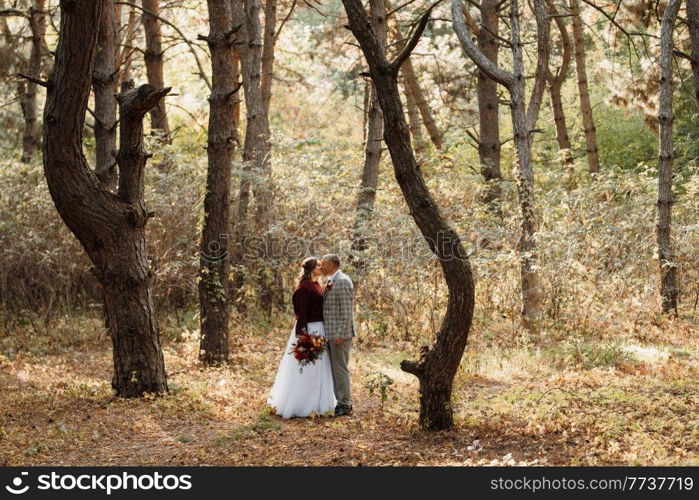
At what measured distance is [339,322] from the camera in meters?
10.2

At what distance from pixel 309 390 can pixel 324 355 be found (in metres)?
0.45

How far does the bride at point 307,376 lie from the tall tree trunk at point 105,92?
4.02 metres

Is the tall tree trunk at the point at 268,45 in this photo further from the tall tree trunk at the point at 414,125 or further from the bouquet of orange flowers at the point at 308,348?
the bouquet of orange flowers at the point at 308,348

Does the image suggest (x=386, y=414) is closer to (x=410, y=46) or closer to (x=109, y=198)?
(x=109, y=198)

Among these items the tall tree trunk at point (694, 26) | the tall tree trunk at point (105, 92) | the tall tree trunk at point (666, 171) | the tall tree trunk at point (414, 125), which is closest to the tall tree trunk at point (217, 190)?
the tall tree trunk at point (105, 92)

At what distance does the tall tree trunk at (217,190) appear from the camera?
40.0 feet

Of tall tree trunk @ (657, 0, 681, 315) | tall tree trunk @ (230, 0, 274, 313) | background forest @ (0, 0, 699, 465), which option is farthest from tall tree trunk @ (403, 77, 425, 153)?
tall tree trunk @ (657, 0, 681, 315)

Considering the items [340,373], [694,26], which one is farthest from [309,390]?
[694,26]

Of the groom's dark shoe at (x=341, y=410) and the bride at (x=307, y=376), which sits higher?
the bride at (x=307, y=376)

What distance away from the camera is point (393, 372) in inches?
485

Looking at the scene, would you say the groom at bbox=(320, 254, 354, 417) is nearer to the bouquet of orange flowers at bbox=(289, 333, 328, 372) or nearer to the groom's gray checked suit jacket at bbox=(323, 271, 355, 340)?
the groom's gray checked suit jacket at bbox=(323, 271, 355, 340)

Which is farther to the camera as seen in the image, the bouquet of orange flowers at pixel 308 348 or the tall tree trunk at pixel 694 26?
the tall tree trunk at pixel 694 26

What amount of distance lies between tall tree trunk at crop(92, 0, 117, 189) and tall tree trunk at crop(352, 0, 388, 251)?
440 centimetres

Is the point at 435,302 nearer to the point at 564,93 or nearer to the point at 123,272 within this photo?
the point at 123,272
